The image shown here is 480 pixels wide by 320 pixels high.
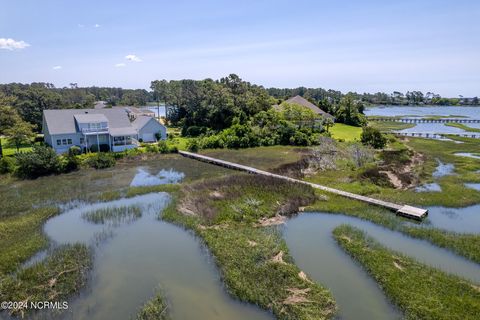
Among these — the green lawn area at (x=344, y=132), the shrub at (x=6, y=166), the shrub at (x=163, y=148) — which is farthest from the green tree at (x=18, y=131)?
the green lawn area at (x=344, y=132)

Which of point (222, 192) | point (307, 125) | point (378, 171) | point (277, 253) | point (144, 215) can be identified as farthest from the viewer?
point (307, 125)

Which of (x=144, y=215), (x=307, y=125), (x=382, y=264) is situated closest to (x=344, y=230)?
(x=382, y=264)

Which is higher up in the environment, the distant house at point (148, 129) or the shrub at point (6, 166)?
the distant house at point (148, 129)

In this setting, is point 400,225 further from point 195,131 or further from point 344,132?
point 344,132

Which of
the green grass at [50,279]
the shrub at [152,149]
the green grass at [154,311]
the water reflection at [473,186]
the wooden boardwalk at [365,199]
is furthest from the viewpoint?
the shrub at [152,149]

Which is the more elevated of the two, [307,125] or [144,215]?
[307,125]

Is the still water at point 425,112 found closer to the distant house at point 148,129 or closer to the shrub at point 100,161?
the distant house at point 148,129

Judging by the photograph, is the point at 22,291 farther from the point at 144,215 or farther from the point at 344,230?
the point at 344,230
